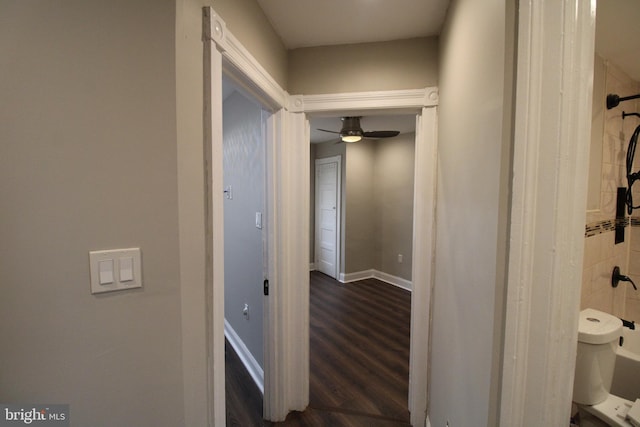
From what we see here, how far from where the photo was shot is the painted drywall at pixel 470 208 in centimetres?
67

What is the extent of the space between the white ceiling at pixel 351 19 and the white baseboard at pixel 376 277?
3615 millimetres

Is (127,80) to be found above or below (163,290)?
above

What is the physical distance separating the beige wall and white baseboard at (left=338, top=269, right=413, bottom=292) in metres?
2.44

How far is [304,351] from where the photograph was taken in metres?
1.77

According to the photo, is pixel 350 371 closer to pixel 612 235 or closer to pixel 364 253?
pixel 612 235

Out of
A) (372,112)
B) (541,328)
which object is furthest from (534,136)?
(372,112)

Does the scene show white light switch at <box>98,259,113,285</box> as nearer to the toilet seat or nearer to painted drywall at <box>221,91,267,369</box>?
painted drywall at <box>221,91,267,369</box>

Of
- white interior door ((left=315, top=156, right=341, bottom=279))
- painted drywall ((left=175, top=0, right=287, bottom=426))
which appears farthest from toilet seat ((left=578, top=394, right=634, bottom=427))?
white interior door ((left=315, top=156, right=341, bottom=279))

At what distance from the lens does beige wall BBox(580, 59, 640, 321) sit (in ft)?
5.56

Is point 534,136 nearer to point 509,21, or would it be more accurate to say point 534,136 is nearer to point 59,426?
point 509,21

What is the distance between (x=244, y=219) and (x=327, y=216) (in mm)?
→ 2771

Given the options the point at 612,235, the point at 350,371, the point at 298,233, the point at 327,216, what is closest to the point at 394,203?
the point at 327,216

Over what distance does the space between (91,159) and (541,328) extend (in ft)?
3.89

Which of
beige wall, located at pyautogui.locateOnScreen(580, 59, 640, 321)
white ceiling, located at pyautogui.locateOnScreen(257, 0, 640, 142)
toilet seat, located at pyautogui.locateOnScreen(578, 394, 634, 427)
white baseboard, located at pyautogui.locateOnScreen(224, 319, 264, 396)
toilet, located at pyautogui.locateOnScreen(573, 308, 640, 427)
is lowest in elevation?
white baseboard, located at pyautogui.locateOnScreen(224, 319, 264, 396)
